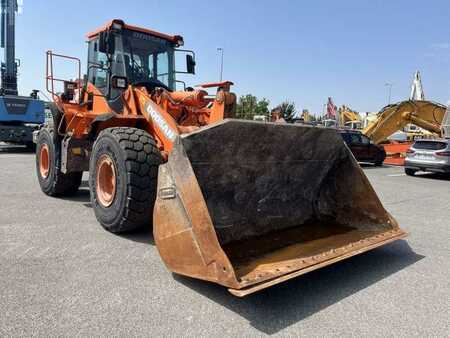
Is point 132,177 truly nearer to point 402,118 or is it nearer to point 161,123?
point 161,123

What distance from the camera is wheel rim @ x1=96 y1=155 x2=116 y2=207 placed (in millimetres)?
5457

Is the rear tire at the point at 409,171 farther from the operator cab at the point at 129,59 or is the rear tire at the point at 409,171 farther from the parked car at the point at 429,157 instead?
the operator cab at the point at 129,59

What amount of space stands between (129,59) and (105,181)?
213 cm

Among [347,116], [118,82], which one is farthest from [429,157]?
[347,116]

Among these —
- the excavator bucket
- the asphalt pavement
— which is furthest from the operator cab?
the excavator bucket

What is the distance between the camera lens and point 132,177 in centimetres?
483

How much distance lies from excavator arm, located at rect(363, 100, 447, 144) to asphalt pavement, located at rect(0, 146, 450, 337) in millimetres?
16745

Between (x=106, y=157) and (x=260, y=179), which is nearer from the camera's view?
(x=260, y=179)

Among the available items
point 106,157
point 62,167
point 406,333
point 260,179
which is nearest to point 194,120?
point 106,157

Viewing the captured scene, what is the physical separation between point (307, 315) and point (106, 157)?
10.8 feet

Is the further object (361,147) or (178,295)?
(361,147)

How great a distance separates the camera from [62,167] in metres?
6.96

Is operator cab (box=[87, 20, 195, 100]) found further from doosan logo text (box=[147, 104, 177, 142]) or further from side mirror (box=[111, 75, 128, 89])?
doosan logo text (box=[147, 104, 177, 142])

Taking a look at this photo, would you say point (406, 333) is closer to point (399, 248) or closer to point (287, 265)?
point (287, 265)
